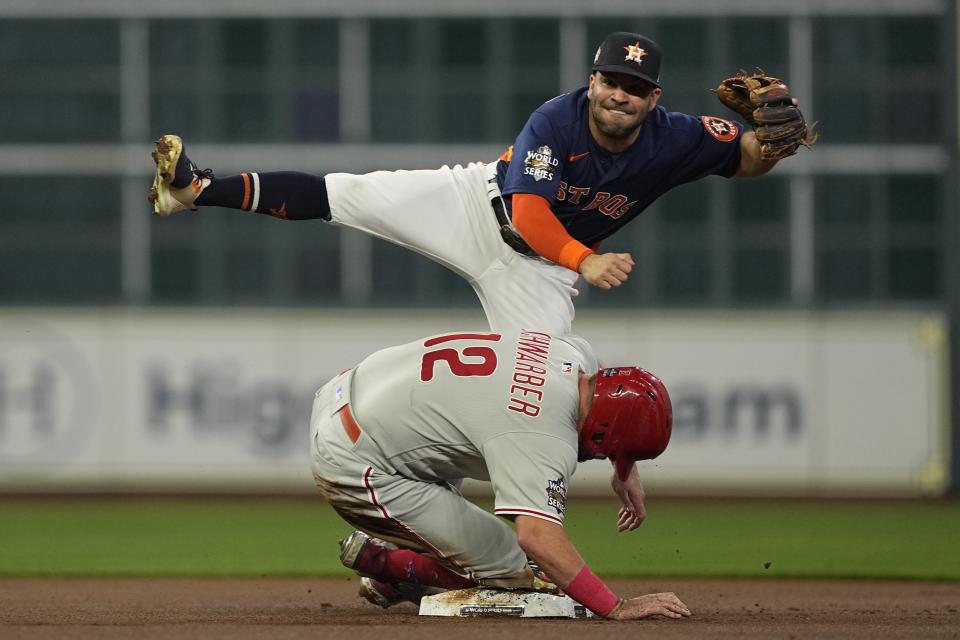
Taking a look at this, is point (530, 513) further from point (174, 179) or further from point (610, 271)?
point (174, 179)

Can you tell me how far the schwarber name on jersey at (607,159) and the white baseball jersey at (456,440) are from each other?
782 millimetres

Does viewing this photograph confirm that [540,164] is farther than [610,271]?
Yes

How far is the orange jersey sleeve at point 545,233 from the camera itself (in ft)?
19.2

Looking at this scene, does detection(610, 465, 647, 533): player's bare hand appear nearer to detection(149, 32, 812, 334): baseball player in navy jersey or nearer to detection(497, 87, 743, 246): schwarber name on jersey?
detection(149, 32, 812, 334): baseball player in navy jersey

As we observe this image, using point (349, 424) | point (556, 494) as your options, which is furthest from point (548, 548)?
point (349, 424)

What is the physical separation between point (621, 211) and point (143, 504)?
815 centimetres

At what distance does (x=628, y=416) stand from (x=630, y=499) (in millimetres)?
548

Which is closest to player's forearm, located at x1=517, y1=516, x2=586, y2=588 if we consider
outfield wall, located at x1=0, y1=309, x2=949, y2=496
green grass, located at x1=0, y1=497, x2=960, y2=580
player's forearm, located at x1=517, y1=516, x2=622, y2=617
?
player's forearm, located at x1=517, y1=516, x2=622, y2=617

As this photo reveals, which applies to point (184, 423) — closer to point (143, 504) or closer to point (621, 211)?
point (143, 504)

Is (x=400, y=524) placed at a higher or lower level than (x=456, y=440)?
lower

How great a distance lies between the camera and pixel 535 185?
618cm

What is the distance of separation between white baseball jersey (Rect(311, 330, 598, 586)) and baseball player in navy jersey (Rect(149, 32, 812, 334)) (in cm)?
57

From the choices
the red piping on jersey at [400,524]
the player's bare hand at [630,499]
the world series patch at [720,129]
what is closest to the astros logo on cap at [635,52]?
the world series patch at [720,129]

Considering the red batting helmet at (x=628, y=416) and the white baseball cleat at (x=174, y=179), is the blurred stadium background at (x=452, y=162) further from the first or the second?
the red batting helmet at (x=628, y=416)
